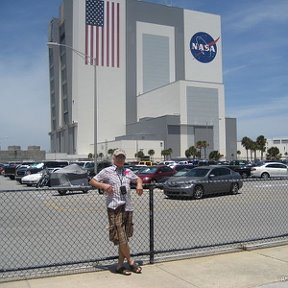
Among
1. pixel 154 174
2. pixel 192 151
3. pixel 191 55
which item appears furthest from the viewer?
pixel 191 55

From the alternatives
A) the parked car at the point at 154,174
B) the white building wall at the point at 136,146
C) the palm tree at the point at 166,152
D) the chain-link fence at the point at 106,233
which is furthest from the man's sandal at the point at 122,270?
the white building wall at the point at 136,146

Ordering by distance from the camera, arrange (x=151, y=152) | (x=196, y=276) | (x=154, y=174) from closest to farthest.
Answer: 1. (x=196, y=276)
2. (x=154, y=174)
3. (x=151, y=152)

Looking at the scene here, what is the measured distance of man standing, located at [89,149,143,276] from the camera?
22.7ft

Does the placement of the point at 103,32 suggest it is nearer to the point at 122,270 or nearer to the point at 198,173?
the point at 198,173

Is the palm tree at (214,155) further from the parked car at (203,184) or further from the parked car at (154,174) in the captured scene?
the parked car at (203,184)

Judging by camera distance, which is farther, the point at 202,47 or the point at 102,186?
the point at 202,47

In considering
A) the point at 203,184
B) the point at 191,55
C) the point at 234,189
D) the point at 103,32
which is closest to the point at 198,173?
the point at 203,184

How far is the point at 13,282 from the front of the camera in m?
6.60

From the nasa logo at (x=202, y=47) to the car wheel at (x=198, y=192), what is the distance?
10952 centimetres

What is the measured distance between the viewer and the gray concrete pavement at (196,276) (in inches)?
253

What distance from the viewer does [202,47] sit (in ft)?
425

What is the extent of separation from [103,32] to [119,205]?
113 metres

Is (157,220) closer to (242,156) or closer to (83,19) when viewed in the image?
(83,19)

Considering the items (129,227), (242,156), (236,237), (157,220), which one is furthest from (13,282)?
(242,156)
